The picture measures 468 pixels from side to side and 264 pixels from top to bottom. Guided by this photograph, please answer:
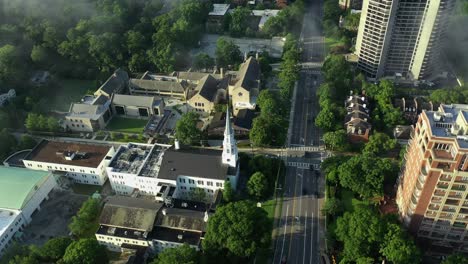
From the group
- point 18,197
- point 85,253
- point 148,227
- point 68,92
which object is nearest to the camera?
point 85,253

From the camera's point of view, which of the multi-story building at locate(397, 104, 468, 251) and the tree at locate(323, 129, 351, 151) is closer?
the multi-story building at locate(397, 104, 468, 251)

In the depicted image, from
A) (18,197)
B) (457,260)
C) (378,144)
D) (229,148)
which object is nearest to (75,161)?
(18,197)

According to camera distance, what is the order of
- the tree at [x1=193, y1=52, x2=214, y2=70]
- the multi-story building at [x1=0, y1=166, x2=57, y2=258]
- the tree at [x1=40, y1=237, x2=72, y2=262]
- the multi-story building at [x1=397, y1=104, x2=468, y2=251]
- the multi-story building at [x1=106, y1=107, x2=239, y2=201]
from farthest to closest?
the tree at [x1=193, y1=52, x2=214, y2=70] → the multi-story building at [x1=106, y1=107, x2=239, y2=201] → the multi-story building at [x1=0, y1=166, x2=57, y2=258] → the tree at [x1=40, y1=237, x2=72, y2=262] → the multi-story building at [x1=397, y1=104, x2=468, y2=251]

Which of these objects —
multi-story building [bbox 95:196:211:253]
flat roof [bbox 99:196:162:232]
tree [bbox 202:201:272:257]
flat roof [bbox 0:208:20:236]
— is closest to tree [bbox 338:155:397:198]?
tree [bbox 202:201:272:257]

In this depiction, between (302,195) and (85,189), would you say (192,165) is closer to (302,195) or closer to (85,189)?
(302,195)

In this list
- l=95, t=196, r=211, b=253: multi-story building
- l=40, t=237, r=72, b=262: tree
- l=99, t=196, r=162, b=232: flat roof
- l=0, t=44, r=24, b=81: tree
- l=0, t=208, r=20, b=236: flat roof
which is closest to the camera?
l=40, t=237, r=72, b=262: tree

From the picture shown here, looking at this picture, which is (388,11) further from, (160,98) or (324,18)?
(160,98)

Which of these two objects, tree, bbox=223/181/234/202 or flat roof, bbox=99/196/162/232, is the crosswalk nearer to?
tree, bbox=223/181/234/202
